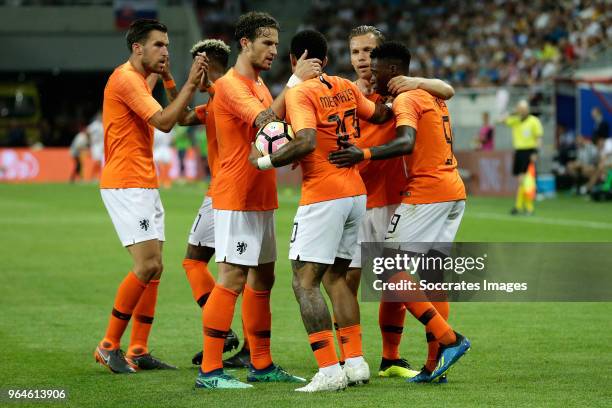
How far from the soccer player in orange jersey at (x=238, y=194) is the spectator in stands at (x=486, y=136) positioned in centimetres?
2314

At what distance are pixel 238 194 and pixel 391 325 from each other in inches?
63.9

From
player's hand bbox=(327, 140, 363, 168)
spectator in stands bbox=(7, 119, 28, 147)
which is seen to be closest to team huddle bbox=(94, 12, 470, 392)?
player's hand bbox=(327, 140, 363, 168)

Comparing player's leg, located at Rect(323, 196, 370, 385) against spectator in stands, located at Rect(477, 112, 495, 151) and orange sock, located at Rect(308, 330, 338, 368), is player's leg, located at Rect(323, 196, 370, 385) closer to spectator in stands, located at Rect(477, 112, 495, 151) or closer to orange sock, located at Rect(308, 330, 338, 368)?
orange sock, located at Rect(308, 330, 338, 368)

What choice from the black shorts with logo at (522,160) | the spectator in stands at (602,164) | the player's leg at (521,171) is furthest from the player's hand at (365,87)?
the spectator in stands at (602,164)

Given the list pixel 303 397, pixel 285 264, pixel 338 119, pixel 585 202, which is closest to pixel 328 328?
pixel 303 397

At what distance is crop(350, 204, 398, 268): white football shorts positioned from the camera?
28.2 feet

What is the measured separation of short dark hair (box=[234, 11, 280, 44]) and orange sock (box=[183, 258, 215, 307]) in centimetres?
218

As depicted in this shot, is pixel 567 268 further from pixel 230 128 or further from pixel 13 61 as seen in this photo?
pixel 13 61

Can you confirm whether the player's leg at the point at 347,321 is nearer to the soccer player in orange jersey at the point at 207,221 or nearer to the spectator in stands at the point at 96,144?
the soccer player in orange jersey at the point at 207,221

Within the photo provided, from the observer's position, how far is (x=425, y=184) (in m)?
8.22

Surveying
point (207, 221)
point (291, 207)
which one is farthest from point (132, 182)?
point (291, 207)

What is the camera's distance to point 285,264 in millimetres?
16078

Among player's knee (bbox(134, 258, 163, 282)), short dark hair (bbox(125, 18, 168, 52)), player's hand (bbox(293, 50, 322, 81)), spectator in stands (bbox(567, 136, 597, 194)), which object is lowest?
spectator in stands (bbox(567, 136, 597, 194))

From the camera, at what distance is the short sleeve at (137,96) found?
8.43 m
